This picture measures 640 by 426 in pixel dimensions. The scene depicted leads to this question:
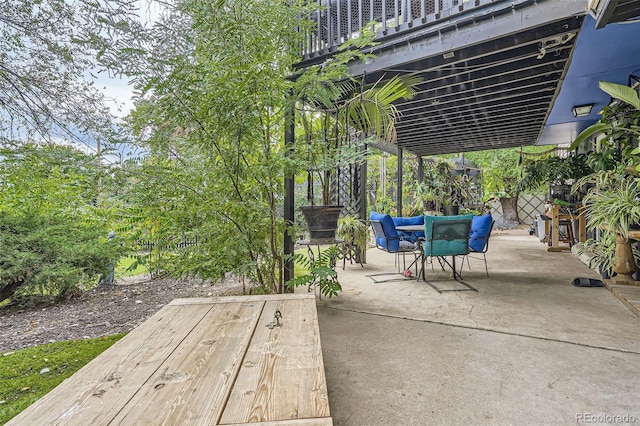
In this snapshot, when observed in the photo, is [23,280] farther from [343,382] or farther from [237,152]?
[343,382]

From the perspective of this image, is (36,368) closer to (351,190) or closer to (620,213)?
(351,190)

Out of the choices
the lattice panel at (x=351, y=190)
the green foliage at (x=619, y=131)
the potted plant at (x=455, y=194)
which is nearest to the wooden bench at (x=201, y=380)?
the green foliage at (x=619, y=131)

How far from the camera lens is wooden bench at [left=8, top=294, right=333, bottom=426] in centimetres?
72

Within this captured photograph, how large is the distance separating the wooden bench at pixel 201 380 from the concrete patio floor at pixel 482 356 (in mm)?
554

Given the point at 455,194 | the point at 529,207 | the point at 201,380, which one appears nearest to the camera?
the point at 201,380

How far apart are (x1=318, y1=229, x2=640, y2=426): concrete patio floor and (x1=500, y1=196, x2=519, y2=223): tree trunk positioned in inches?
316

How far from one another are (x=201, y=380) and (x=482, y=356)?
1641mm

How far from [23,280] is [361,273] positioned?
3405 millimetres

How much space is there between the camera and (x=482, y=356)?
1.91 meters

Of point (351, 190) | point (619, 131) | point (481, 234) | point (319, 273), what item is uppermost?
point (619, 131)

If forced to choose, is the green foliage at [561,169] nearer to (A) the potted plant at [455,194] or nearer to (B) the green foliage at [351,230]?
(A) the potted plant at [455,194]

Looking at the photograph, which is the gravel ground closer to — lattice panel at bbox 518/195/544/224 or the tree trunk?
the tree trunk

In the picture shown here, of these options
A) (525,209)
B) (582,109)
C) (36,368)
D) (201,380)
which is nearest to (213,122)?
(201,380)

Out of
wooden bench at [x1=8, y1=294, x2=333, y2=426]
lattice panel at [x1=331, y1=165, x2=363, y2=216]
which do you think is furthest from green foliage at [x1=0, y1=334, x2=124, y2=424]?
lattice panel at [x1=331, y1=165, x2=363, y2=216]
